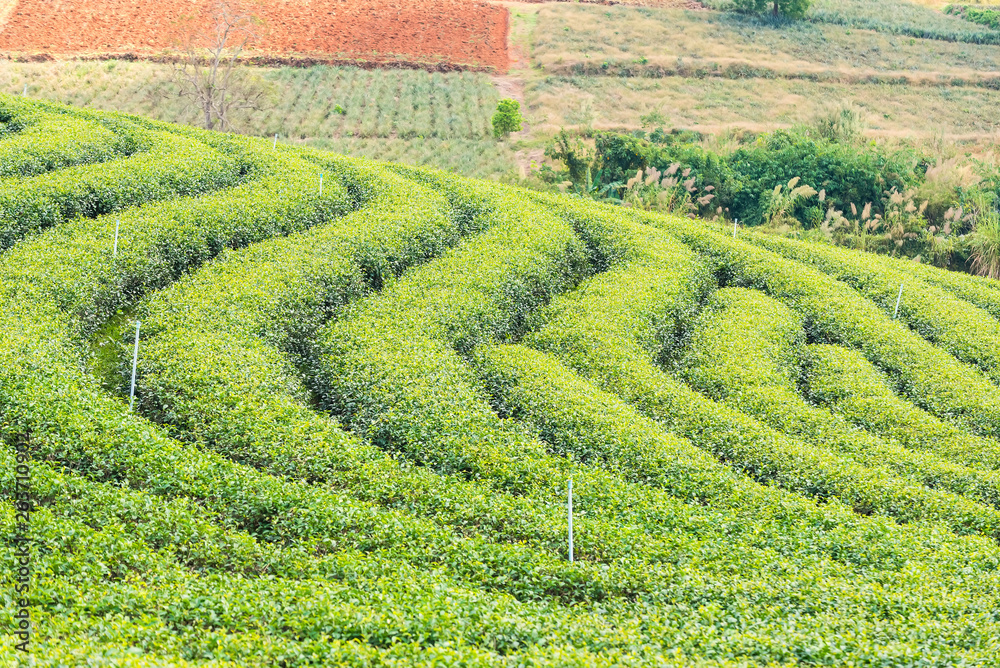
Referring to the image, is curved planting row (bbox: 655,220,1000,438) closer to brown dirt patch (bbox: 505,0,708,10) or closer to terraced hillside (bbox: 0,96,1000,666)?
terraced hillside (bbox: 0,96,1000,666)

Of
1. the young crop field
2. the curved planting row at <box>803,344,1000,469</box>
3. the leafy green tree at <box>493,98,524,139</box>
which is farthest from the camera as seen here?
the leafy green tree at <box>493,98,524,139</box>

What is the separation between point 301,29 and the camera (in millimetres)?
71062

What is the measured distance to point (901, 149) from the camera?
5194cm

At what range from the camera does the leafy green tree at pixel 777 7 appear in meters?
80.7

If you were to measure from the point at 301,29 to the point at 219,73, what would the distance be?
44.2 ft

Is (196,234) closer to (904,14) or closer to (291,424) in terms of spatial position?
Answer: (291,424)

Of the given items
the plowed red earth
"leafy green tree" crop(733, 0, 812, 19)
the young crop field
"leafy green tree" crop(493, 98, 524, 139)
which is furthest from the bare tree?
"leafy green tree" crop(733, 0, 812, 19)

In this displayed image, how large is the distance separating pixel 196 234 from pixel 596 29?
54388 millimetres

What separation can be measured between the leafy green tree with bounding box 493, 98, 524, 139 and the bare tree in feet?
43.9

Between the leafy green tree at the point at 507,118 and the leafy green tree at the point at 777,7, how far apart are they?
1428 inches

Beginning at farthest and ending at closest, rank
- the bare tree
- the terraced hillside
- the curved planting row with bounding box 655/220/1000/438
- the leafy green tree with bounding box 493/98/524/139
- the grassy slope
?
the grassy slope → the leafy green tree with bounding box 493/98/524/139 → the bare tree → the curved planting row with bounding box 655/220/1000/438 → the terraced hillside

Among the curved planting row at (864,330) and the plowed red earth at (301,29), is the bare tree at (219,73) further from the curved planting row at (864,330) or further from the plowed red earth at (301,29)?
the curved planting row at (864,330)

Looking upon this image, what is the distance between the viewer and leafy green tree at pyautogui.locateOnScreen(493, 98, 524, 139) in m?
54.2

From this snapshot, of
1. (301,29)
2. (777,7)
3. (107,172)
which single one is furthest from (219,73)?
(777,7)
